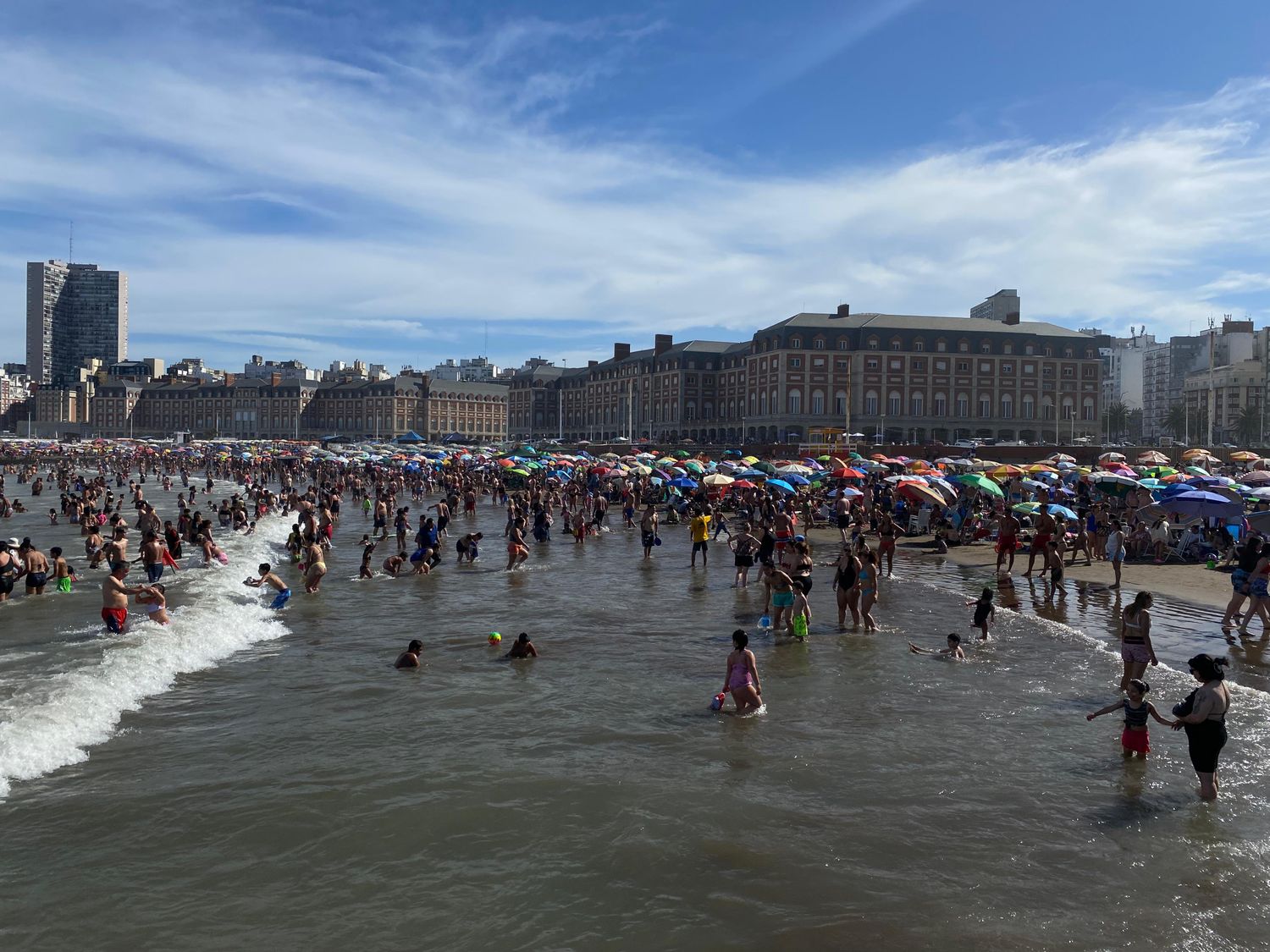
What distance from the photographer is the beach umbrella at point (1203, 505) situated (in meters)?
19.0

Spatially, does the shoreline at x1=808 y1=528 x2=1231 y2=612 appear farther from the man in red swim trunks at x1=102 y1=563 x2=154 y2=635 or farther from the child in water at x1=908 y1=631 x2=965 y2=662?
the man in red swim trunks at x1=102 y1=563 x2=154 y2=635

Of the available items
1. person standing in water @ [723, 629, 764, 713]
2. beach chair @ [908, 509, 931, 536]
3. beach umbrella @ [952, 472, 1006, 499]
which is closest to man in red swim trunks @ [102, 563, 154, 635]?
person standing in water @ [723, 629, 764, 713]

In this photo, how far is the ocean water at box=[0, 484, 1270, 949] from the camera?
607cm

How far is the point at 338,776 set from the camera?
27.6 feet

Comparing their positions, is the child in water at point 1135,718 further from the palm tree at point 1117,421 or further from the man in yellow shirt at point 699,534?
the palm tree at point 1117,421

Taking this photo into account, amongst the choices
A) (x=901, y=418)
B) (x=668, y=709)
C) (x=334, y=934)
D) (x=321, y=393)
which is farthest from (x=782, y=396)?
(x=321, y=393)

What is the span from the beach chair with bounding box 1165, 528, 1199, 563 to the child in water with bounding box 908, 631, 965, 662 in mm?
12875

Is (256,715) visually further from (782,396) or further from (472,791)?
(782,396)

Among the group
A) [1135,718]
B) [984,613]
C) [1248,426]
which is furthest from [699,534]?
[1248,426]

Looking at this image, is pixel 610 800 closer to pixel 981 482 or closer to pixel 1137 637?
pixel 1137 637

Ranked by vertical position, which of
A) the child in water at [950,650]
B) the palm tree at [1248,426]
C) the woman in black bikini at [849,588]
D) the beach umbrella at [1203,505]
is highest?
the palm tree at [1248,426]

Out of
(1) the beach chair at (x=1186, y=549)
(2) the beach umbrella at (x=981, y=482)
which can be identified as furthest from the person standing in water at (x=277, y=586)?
(1) the beach chair at (x=1186, y=549)

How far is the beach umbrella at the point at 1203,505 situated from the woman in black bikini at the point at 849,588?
8.97 m

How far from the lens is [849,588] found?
15.1 metres
